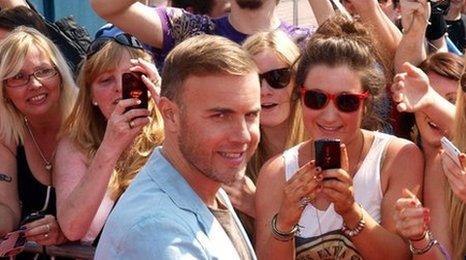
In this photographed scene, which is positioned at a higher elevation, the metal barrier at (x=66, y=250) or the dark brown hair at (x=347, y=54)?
the dark brown hair at (x=347, y=54)

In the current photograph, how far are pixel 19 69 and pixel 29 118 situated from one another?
25 cm

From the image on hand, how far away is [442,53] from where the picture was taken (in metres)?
4.12

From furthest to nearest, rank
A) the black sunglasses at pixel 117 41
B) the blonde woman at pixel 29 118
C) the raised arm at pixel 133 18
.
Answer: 1. the raised arm at pixel 133 18
2. the black sunglasses at pixel 117 41
3. the blonde woman at pixel 29 118

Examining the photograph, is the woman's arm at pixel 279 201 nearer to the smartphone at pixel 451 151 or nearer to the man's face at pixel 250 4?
the smartphone at pixel 451 151

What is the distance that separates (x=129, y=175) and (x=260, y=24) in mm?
1202

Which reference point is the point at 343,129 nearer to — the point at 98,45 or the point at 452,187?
the point at 452,187

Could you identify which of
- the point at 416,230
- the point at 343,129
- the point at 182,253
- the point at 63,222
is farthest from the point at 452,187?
the point at 63,222

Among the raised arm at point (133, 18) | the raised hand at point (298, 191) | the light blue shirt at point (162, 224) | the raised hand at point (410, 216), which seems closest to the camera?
the light blue shirt at point (162, 224)

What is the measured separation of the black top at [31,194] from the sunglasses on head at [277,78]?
111 cm

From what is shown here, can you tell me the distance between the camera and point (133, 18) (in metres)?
4.67

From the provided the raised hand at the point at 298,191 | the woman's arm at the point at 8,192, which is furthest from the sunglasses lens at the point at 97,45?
the raised hand at the point at 298,191

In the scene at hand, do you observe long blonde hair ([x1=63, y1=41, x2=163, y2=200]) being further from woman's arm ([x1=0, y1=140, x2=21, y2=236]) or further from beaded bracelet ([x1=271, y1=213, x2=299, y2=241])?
beaded bracelet ([x1=271, y1=213, x2=299, y2=241])

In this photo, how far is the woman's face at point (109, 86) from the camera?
427 cm

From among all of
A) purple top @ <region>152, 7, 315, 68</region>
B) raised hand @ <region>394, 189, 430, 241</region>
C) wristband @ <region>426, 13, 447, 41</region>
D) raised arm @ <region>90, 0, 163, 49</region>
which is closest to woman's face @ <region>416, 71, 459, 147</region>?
raised hand @ <region>394, 189, 430, 241</region>
